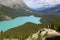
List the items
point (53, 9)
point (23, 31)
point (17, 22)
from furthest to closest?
1. point (53, 9)
2. point (17, 22)
3. point (23, 31)

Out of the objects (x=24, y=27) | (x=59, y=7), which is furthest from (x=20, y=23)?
(x=59, y=7)

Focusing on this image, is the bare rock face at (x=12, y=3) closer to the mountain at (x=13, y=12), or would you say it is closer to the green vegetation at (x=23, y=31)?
the mountain at (x=13, y=12)

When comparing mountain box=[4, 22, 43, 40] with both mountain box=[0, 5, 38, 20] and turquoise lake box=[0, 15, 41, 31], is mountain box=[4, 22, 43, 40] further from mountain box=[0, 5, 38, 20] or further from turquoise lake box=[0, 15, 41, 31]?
mountain box=[0, 5, 38, 20]

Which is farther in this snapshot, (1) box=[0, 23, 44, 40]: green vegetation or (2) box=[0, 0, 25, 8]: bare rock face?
(2) box=[0, 0, 25, 8]: bare rock face

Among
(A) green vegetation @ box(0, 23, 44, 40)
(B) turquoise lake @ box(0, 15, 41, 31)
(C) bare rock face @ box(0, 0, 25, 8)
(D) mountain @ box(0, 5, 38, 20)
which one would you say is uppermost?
(C) bare rock face @ box(0, 0, 25, 8)

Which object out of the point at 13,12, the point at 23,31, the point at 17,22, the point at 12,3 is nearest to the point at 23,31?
the point at 23,31

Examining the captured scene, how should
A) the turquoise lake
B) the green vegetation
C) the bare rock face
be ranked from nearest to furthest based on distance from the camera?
the green vegetation < the turquoise lake < the bare rock face

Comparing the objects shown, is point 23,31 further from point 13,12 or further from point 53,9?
point 53,9

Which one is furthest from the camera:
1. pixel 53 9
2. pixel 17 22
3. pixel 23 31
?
pixel 53 9

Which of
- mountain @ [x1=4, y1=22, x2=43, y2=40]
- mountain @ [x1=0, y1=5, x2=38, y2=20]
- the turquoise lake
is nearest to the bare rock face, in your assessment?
mountain @ [x1=0, y1=5, x2=38, y2=20]

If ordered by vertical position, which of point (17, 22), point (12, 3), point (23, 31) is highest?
point (12, 3)
